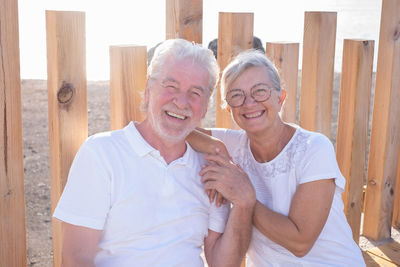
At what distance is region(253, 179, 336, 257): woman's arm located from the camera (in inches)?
81.3

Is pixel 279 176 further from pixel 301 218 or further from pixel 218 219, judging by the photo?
pixel 218 219

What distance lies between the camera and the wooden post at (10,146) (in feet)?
6.15

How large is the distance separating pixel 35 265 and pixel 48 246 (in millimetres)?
251

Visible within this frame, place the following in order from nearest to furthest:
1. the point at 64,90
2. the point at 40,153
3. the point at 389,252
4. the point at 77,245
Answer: the point at 77,245
the point at 64,90
the point at 389,252
the point at 40,153

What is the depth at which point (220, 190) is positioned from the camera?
2.04 meters

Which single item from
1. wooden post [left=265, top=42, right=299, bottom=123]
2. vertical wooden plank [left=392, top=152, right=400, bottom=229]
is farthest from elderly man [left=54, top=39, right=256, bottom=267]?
vertical wooden plank [left=392, top=152, right=400, bottom=229]

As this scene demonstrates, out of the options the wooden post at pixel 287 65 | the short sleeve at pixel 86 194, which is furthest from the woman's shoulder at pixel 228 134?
the short sleeve at pixel 86 194

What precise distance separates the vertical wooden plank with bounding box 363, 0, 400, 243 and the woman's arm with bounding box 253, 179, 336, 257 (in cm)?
128

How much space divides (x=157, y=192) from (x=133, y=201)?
0.10 metres

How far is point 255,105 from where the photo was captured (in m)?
2.15

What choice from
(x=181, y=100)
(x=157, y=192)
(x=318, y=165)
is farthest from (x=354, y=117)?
(x=157, y=192)

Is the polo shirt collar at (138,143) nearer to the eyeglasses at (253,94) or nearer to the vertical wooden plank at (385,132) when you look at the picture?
the eyeglasses at (253,94)

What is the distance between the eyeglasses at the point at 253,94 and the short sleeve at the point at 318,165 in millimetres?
288

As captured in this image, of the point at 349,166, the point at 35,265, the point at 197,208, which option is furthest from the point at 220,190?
the point at 35,265
